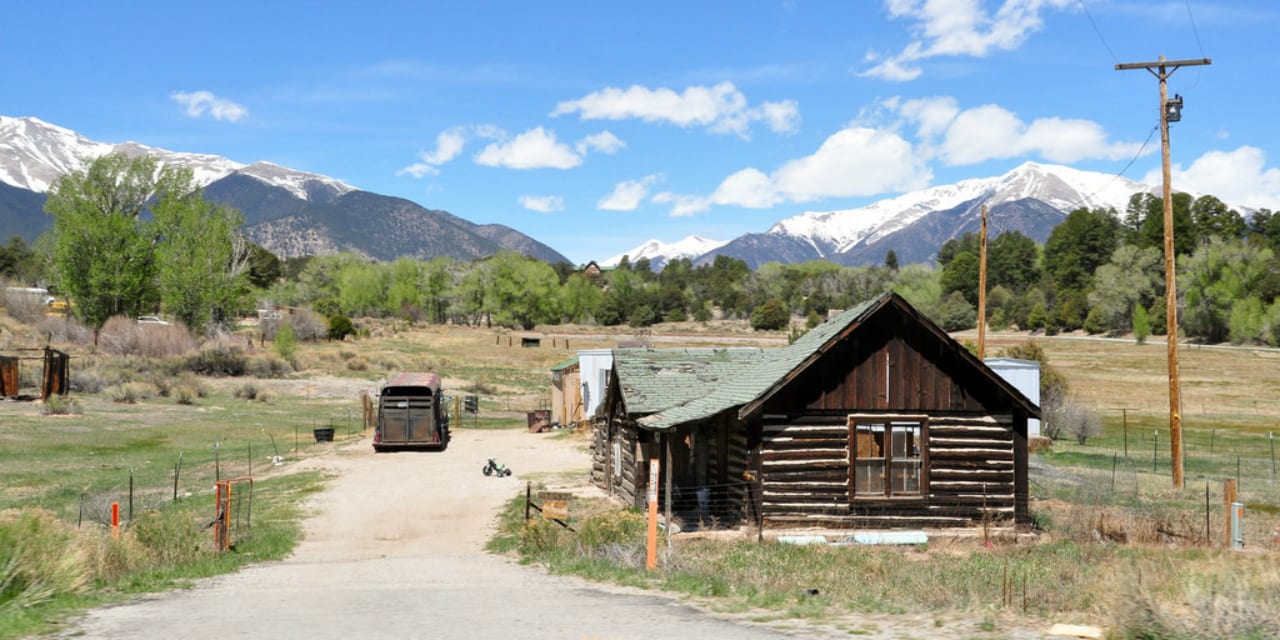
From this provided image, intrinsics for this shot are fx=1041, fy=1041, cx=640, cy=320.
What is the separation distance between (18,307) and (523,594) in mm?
88970

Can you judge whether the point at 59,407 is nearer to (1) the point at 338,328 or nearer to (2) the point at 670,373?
(2) the point at 670,373

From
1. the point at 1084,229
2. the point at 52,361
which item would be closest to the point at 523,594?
the point at 52,361

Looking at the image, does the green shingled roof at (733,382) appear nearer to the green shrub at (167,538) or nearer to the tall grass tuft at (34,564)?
the green shrub at (167,538)

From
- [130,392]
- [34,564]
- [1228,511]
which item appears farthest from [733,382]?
[130,392]

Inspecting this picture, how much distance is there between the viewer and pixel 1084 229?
153125mm

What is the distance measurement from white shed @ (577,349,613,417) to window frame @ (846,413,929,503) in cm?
2464

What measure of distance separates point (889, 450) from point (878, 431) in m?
0.47

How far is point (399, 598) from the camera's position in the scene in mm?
14102

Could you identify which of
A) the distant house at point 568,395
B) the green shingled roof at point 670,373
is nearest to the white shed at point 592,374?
the distant house at point 568,395

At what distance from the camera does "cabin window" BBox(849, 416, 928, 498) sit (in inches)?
891

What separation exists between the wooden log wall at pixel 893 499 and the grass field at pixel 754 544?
4.42 ft

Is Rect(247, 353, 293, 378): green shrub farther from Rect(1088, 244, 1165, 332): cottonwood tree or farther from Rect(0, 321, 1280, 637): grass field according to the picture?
Rect(1088, 244, 1165, 332): cottonwood tree

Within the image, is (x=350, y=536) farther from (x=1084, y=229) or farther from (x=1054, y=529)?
(x=1084, y=229)

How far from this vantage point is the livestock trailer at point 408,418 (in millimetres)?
39938
